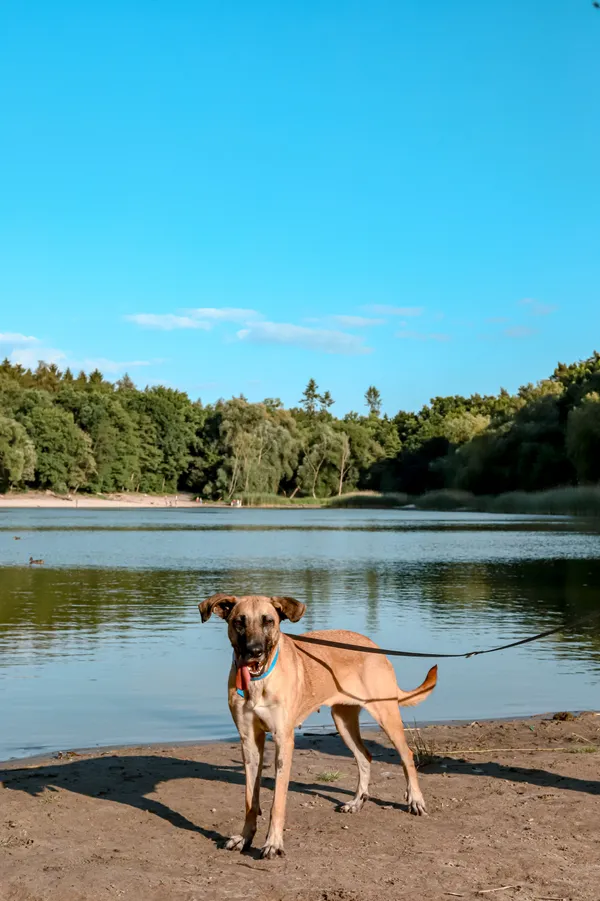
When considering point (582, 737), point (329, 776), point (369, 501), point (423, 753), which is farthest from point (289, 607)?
point (369, 501)

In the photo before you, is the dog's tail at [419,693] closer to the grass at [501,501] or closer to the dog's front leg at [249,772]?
the dog's front leg at [249,772]

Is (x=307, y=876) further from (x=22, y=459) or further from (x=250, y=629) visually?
(x=22, y=459)

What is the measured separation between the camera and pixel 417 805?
6.41 metres

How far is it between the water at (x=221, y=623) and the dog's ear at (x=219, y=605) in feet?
12.6

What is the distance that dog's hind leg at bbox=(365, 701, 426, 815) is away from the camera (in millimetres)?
6348

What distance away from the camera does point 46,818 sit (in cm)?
618

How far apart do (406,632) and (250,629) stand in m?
12.4

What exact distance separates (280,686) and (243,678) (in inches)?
9.5

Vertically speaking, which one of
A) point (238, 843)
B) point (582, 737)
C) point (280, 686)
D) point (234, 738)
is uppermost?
point (280, 686)

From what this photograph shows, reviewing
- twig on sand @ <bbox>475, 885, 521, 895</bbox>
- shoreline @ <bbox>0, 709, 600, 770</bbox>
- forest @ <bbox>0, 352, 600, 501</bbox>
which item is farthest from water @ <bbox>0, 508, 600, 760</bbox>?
forest @ <bbox>0, 352, 600, 501</bbox>

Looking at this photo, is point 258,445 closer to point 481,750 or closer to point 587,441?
point 587,441

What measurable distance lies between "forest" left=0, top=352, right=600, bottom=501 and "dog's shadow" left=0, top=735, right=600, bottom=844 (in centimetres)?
8252

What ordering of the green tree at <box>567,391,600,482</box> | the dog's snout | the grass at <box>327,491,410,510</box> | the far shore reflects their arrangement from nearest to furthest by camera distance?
the dog's snout, the green tree at <box>567,391,600,482</box>, the far shore, the grass at <box>327,491,410,510</box>

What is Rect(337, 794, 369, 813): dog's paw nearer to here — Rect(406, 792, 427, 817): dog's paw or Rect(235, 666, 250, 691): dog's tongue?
Rect(406, 792, 427, 817): dog's paw
